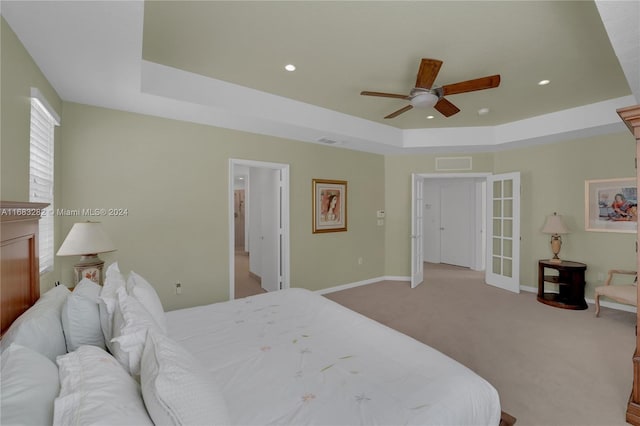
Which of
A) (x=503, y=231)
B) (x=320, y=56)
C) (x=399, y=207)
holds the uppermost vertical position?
(x=320, y=56)

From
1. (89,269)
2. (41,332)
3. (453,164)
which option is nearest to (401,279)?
(453,164)

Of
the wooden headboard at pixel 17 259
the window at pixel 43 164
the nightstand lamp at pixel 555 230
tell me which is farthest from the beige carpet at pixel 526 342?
the window at pixel 43 164

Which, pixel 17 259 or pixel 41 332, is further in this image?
pixel 17 259

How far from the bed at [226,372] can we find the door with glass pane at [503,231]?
13.4 ft

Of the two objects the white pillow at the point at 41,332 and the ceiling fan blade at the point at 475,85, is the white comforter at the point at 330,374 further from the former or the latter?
the ceiling fan blade at the point at 475,85

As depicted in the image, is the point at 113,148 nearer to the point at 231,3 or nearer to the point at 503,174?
the point at 231,3

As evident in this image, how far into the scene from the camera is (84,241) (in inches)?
93.9

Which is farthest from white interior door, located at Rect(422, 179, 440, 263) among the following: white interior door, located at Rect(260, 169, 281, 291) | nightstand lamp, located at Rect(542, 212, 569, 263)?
white interior door, located at Rect(260, 169, 281, 291)

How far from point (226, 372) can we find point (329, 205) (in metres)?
3.52

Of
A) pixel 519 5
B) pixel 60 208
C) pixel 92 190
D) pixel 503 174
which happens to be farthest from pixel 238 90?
pixel 503 174

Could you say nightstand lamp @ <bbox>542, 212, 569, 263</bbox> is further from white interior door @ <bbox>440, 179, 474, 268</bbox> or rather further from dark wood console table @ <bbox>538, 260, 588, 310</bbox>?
white interior door @ <bbox>440, 179, 474, 268</bbox>

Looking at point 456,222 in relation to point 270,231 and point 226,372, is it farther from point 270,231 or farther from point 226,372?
point 226,372

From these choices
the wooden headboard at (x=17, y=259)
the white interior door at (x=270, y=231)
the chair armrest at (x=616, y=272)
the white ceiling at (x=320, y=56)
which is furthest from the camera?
the white interior door at (x=270, y=231)

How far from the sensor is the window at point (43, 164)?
209 centimetres
